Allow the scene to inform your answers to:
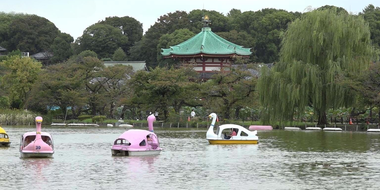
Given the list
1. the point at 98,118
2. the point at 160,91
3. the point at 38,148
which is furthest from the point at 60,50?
the point at 38,148

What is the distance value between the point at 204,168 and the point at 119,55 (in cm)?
8349

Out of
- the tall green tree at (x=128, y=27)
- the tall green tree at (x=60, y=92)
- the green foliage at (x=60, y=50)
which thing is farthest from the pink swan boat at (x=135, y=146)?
the tall green tree at (x=128, y=27)

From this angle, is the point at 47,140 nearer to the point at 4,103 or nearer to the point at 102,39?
the point at 4,103

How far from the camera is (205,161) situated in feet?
90.0

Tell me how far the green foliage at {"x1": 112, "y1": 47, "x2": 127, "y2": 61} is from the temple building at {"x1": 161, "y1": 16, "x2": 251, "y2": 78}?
25482 millimetres

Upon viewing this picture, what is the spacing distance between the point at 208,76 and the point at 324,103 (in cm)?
2944

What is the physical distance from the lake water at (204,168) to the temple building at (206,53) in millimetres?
43093

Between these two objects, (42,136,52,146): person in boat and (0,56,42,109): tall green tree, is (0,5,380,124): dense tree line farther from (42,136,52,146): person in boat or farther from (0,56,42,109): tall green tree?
(42,136,52,146): person in boat

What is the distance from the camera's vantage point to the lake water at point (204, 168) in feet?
67.6

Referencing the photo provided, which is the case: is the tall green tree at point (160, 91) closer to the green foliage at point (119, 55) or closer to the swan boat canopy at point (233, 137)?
the swan boat canopy at point (233, 137)

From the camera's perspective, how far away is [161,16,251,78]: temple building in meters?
78.6

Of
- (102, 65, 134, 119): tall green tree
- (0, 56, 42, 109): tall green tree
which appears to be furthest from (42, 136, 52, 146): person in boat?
(0, 56, 42, 109): tall green tree

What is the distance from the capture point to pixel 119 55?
4218 inches

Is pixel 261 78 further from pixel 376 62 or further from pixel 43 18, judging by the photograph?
pixel 43 18
